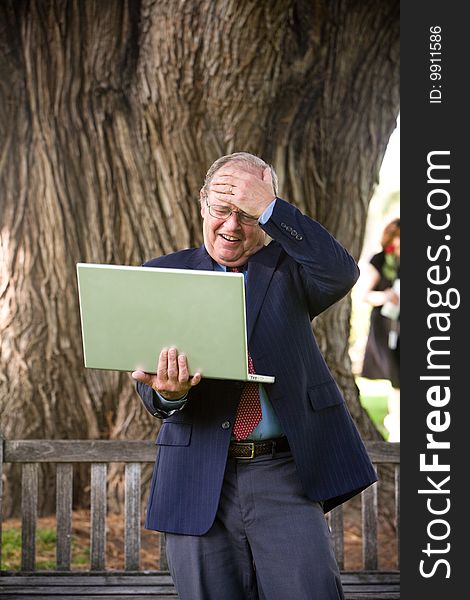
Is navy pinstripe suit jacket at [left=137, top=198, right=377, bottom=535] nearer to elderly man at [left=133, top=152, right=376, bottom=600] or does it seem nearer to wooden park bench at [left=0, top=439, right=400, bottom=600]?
elderly man at [left=133, top=152, right=376, bottom=600]

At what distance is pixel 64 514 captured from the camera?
4.23m

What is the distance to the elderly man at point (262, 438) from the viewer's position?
106 inches

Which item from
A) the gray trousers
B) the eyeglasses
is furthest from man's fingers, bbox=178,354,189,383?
the eyeglasses

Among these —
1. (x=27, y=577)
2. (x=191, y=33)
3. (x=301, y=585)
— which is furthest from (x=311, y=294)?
(x=191, y=33)

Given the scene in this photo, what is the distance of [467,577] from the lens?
133 inches

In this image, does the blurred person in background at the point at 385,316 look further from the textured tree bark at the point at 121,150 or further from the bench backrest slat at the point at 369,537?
A: the bench backrest slat at the point at 369,537

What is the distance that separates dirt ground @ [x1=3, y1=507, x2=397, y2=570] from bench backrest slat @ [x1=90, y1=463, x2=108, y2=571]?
38.4 inches

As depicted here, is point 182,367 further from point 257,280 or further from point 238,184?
point 238,184

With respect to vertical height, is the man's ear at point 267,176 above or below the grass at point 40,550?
above

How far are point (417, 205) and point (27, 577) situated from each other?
2.34 m

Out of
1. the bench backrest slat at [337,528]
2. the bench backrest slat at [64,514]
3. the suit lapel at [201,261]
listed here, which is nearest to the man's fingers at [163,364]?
the suit lapel at [201,261]

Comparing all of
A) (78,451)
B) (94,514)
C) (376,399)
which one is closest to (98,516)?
(94,514)

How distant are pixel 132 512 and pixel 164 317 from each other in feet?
6.11

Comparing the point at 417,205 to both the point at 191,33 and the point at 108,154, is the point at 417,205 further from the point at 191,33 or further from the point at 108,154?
the point at 108,154
